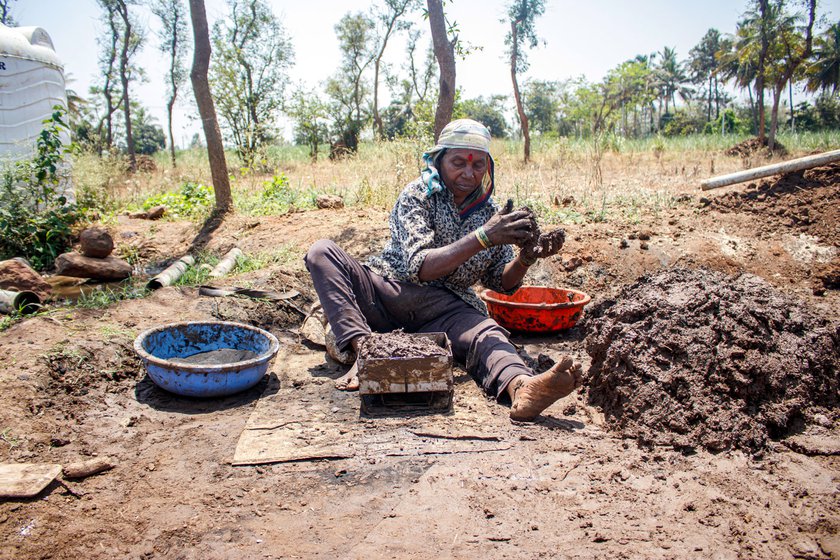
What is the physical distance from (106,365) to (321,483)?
177 centimetres

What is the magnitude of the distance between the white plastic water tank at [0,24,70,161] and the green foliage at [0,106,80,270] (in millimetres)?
578

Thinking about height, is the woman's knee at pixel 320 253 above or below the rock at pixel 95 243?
above

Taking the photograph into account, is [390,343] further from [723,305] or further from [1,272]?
[1,272]

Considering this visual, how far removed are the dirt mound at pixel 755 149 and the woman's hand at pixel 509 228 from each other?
12.5 m

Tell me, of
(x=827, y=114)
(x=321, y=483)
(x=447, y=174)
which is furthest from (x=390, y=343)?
(x=827, y=114)

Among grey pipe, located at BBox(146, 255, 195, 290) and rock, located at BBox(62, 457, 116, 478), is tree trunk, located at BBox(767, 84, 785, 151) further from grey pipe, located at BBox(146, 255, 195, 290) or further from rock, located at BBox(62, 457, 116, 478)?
rock, located at BBox(62, 457, 116, 478)

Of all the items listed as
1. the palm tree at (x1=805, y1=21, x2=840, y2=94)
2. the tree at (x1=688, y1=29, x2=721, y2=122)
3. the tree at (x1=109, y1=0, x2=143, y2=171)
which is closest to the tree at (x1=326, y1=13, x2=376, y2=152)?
the tree at (x1=109, y1=0, x2=143, y2=171)

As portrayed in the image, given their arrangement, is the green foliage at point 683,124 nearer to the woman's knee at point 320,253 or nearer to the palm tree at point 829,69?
the palm tree at point 829,69

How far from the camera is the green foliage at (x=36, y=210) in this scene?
6.01m

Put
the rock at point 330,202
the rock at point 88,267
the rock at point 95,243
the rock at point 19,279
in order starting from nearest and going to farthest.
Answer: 1. the rock at point 19,279
2. the rock at point 88,267
3. the rock at point 95,243
4. the rock at point 330,202

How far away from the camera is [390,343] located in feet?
9.17

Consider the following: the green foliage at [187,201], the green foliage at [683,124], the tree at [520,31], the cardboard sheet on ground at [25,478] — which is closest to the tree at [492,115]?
the green foliage at [683,124]

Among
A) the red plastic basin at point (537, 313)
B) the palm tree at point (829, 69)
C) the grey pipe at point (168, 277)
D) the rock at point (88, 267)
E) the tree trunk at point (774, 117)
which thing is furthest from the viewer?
the palm tree at point (829, 69)

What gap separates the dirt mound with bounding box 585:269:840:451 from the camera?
2322 millimetres
